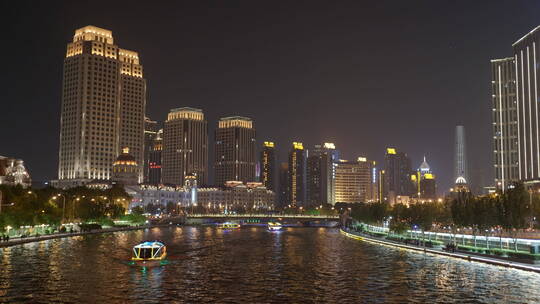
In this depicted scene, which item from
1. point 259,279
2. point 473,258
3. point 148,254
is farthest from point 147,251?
point 473,258

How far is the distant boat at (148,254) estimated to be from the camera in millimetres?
85562

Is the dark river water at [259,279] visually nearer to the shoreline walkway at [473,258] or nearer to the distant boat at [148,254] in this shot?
the shoreline walkway at [473,258]

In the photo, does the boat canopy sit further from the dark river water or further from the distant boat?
the dark river water

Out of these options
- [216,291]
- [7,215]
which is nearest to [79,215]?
A: [7,215]

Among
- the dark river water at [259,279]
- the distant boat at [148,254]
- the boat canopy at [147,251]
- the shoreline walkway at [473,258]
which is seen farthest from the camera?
the boat canopy at [147,251]

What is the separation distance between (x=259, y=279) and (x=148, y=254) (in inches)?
954

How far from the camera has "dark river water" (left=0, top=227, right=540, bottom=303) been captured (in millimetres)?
56125

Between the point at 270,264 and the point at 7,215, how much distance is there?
64751 millimetres

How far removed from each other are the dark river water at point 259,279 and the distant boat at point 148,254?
2401mm

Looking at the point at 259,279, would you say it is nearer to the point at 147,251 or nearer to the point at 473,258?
the point at 147,251

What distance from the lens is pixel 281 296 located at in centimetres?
5706

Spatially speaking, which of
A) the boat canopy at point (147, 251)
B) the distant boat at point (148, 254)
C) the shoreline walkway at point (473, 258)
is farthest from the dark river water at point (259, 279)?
the boat canopy at point (147, 251)

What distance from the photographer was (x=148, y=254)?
86812 mm

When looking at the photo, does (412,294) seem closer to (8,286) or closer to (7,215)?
(8,286)
